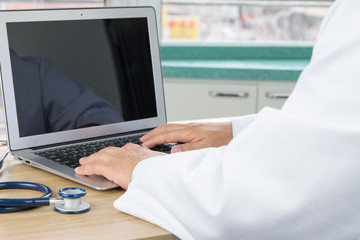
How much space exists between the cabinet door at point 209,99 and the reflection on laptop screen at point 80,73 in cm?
96

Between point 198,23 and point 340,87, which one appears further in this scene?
point 198,23

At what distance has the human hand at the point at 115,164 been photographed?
0.92 m

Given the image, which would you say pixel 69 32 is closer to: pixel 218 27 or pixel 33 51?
pixel 33 51

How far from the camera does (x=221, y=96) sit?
2.29 meters

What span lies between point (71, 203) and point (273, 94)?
5.14 feet

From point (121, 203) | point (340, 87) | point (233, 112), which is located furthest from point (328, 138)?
point (233, 112)

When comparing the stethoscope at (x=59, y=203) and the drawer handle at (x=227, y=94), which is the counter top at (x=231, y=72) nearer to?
the drawer handle at (x=227, y=94)

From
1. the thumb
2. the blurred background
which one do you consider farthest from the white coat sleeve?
the blurred background

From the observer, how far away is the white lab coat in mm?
714

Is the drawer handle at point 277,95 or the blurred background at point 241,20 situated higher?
the blurred background at point 241,20

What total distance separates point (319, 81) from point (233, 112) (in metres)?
1.55

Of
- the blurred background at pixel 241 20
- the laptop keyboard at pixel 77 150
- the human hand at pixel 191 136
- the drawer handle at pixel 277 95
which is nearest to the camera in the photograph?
the laptop keyboard at pixel 77 150

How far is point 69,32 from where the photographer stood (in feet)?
3.93

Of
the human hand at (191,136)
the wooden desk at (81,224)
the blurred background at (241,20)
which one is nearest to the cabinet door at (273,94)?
the blurred background at (241,20)
